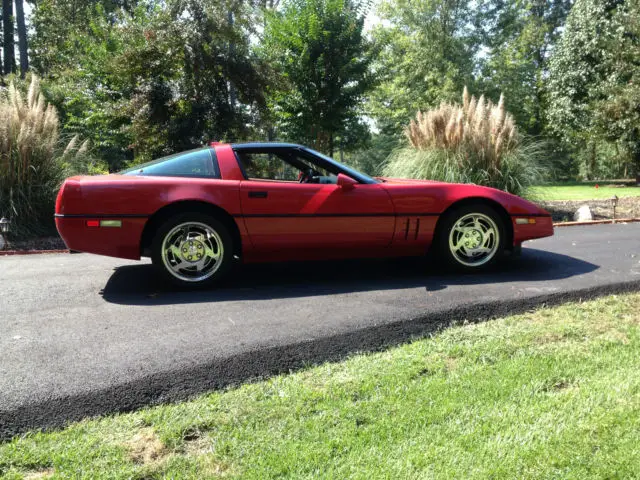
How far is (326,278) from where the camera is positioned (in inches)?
190

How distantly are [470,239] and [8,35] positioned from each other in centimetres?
3315

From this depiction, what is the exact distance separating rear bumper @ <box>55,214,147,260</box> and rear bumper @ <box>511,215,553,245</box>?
11.4 feet

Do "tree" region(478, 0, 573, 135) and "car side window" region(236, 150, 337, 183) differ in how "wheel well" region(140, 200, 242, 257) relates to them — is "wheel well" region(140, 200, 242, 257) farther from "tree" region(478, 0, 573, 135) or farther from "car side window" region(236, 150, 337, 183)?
"tree" region(478, 0, 573, 135)

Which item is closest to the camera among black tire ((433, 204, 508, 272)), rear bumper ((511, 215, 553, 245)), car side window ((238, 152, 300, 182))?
car side window ((238, 152, 300, 182))

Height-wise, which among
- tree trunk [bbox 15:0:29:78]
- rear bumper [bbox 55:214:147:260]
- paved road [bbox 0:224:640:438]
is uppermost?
tree trunk [bbox 15:0:29:78]

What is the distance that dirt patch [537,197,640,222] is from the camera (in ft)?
33.2

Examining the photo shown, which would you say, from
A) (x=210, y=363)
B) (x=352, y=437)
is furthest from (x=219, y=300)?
(x=352, y=437)

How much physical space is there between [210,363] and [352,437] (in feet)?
3.45

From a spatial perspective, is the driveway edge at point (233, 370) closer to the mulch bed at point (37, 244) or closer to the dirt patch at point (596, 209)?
the mulch bed at point (37, 244)

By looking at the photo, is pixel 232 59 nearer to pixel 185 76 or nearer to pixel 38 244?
pixel 185 76

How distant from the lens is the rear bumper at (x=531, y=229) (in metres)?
4.97

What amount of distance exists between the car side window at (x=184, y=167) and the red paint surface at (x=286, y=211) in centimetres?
9

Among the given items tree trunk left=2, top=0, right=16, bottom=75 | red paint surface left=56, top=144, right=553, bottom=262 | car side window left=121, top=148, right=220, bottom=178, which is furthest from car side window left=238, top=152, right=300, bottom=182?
tree trunk left=2, top=0, right=16, bottom=75

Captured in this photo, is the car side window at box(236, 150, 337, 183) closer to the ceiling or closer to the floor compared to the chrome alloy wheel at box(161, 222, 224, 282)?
closer to the ceiling
